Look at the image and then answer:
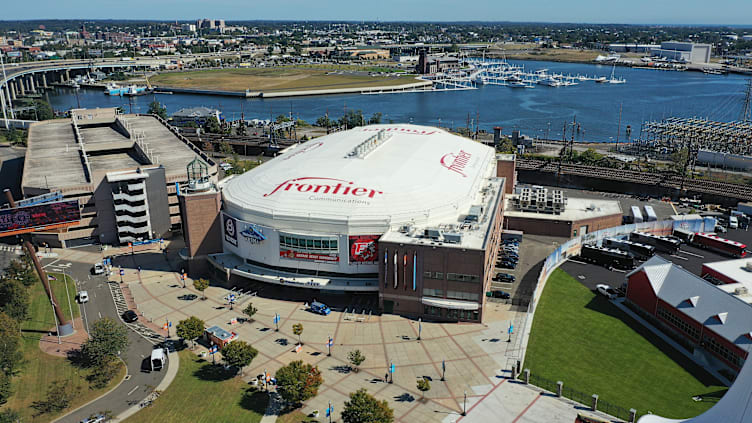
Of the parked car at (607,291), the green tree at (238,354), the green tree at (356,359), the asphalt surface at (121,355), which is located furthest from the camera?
the parked car at (607,291)

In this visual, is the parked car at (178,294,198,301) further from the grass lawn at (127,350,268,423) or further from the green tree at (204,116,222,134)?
the green tree at (204,116,222,134)

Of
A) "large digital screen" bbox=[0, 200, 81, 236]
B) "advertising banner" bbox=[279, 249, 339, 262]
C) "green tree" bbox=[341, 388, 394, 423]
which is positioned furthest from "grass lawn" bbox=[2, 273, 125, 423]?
A: "green tree" bbox=[341, 388, 394, 423]

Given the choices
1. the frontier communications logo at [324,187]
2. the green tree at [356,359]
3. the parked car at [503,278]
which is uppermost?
Result: the frontier communications logo at [324,187]

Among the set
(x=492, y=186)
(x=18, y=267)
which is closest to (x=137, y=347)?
(x=18, y=267)

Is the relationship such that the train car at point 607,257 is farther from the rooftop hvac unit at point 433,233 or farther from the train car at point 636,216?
the rooftop hvac unit at point 433,233

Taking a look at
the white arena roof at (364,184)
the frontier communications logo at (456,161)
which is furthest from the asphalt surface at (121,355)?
the frontier communications logo at (456,161)

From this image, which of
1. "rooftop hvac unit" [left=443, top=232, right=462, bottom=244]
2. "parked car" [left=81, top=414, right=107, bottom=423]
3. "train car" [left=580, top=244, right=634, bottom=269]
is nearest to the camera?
"parked car" [left=81, top=414, right=107, bottom=423]

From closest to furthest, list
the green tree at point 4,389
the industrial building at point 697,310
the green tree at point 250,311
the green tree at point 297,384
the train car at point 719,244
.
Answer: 1. the green tree at point 297,384
2. the green tree at point 4,389
3. the industrial building at point 697,310
4. the green tree at point 250,311
5. the train car at point 719,244

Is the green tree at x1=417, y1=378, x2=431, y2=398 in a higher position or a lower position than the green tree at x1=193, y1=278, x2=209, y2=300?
lower
